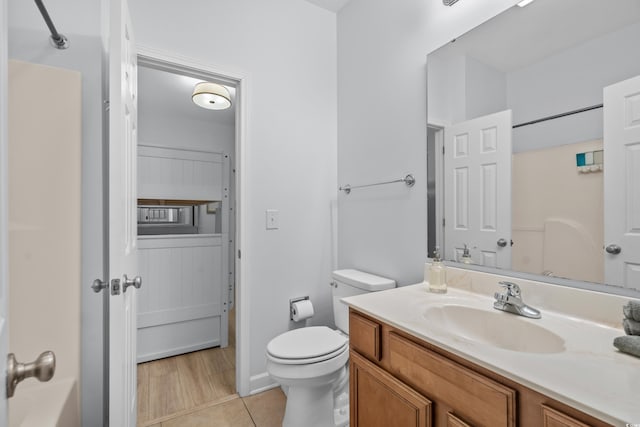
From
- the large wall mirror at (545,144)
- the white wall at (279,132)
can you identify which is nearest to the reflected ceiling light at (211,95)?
the white wall at (279,132)

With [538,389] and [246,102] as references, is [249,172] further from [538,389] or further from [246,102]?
[538,389]

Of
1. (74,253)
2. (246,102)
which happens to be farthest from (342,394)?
(246,102)

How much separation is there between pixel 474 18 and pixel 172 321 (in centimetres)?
280

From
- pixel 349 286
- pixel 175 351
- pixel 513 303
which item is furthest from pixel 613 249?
pixel 175 351

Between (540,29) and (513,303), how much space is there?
0.99m

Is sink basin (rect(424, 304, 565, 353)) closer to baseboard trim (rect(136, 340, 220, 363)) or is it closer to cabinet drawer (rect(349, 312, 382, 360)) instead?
cabinet drawer (rect(349, 312, 382, 360))

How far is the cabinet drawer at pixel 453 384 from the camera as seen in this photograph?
0.67 metres

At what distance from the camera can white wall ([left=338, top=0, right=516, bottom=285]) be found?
5.01ft

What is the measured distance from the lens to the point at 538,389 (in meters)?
0.60

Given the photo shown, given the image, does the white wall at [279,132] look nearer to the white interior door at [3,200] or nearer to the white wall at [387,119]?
the white wall at [387,119]

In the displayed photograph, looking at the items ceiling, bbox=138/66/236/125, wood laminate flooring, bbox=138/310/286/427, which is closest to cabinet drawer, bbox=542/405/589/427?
wood laminate flooring, bbox=138/310/286/427

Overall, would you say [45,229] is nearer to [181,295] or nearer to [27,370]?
[27,370]

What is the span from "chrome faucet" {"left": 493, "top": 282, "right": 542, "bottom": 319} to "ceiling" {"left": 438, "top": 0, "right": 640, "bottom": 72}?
2.75ft

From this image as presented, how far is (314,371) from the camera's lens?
1378mm
